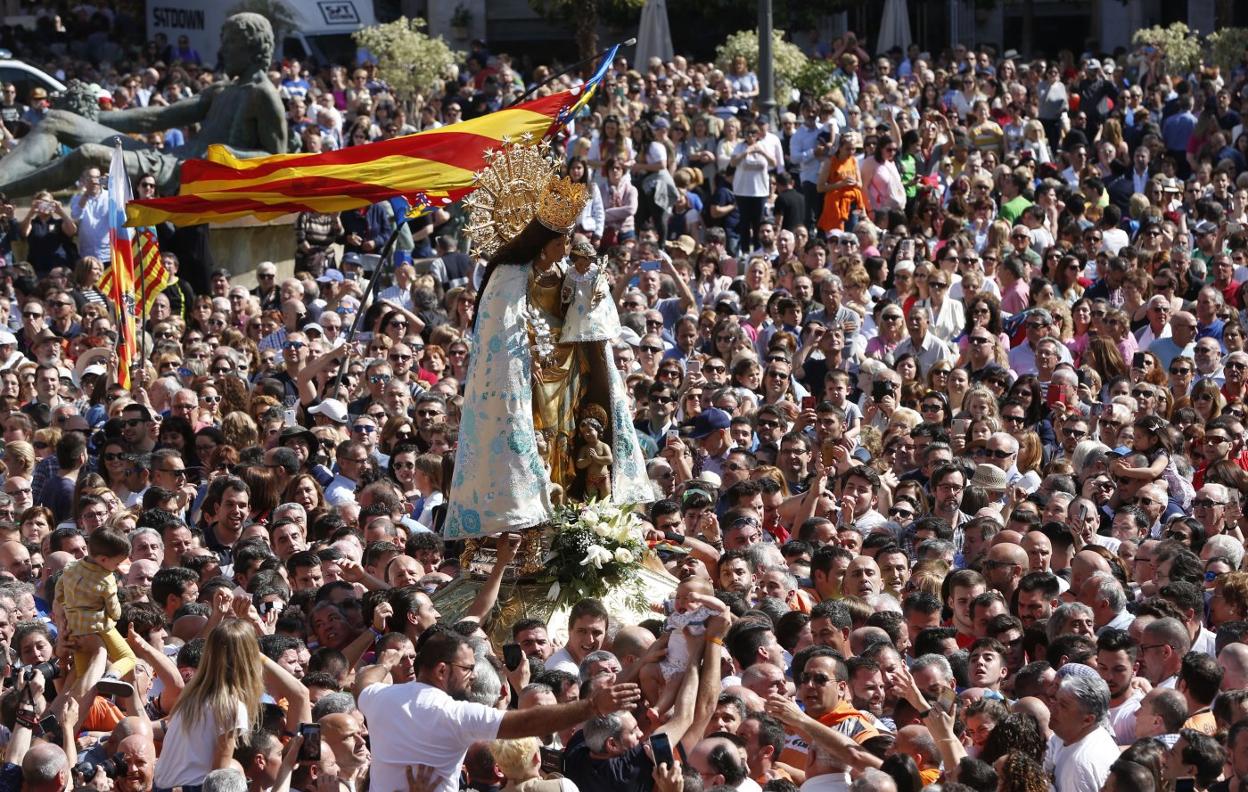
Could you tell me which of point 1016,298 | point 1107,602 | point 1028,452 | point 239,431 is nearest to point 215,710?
point 1107,602

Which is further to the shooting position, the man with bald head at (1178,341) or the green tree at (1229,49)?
the green tree at (1229,49)

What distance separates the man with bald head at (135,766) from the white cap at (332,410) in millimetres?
6301

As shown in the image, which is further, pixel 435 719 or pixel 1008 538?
pixel 1008 538

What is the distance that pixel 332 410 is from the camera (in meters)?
14.8

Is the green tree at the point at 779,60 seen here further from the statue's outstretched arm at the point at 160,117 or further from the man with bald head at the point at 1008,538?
the man with bald head at the point at 1008,538

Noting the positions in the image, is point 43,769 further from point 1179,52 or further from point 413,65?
point 1179,52

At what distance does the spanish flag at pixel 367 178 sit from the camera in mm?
15461

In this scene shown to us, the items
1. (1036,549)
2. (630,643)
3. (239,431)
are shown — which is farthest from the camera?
(239,431)

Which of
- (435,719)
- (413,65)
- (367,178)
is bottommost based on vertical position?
(435,719)

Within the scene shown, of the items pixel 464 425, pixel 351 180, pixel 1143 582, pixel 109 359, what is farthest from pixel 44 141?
pixel 1143 582

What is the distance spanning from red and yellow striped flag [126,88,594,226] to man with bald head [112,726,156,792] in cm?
716

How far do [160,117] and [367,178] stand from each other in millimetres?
7949

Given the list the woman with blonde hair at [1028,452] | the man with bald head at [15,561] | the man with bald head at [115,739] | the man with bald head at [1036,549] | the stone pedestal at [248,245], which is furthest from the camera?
the stone pedestal at [248,245]

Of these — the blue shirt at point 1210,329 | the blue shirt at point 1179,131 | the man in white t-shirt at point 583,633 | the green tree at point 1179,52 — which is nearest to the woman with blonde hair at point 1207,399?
the blue shirt at point 1210,329
